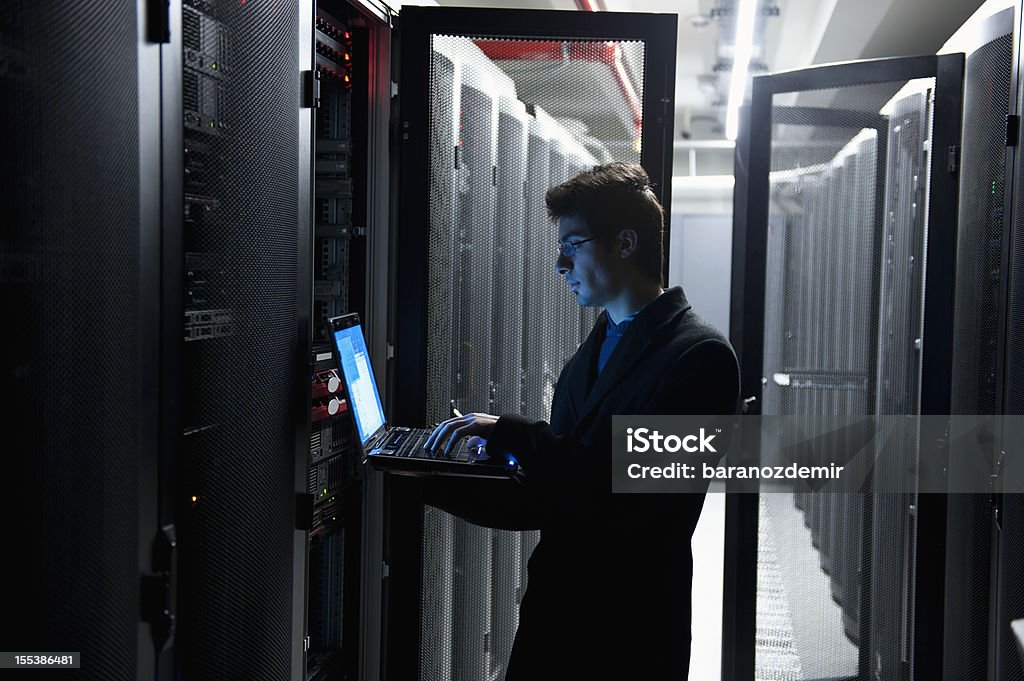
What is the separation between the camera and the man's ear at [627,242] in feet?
6.17

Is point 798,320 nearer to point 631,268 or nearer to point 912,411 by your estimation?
point 912,411

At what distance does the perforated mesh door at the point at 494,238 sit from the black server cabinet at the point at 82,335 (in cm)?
124

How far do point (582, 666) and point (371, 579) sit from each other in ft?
2.96

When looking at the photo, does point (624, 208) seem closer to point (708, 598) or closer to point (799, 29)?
point (708, 598)

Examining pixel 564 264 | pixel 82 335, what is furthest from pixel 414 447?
pixel 82 335

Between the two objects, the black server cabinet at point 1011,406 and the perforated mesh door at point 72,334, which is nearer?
the perforated mesh door at point 72,334

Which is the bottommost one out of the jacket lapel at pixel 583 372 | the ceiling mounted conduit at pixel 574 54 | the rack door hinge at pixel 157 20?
the jacket lapel at pixel 583 372

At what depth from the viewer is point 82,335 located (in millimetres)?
1146

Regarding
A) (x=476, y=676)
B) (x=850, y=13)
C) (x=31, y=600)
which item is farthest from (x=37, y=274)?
(x=850, y=13)

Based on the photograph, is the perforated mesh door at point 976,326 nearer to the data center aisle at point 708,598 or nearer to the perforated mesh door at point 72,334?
the data center aisle at point 708,598

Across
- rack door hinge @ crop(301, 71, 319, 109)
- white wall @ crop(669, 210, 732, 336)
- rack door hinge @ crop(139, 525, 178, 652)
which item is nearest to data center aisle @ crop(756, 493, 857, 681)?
rack door hinge @ crop(301, 71, 319, 109)

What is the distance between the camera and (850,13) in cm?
493

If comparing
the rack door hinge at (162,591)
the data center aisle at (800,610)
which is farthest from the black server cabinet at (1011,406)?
the rack door hinge at (162,591)

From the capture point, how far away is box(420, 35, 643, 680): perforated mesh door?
8.09 feet
